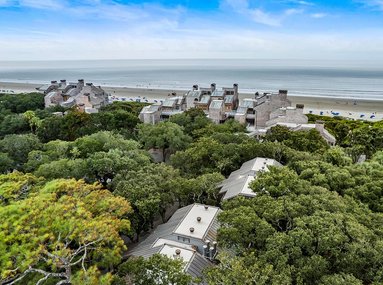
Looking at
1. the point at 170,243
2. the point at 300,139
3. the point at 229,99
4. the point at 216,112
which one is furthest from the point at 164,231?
the point at 229,99

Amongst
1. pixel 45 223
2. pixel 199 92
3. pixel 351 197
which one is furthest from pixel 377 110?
pixel 45 223

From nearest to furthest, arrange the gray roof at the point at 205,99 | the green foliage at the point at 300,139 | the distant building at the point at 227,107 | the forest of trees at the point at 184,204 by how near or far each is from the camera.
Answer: the forest of trees at the point at 184,204 → the green foliage at the point at 300,139 → the distant building at the point at 227,107 → the gray roof at the point at 205,99

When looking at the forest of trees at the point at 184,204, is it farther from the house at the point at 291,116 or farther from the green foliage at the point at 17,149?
the house at the point at 291,116

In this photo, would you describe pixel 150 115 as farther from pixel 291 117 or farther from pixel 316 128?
pixel 316 128

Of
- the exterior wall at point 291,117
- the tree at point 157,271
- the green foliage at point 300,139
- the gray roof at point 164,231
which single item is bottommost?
the gray roof at point 164,231

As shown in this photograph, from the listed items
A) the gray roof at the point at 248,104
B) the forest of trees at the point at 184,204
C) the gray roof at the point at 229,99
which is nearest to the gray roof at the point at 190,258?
the forest of trees at the point at 184,204

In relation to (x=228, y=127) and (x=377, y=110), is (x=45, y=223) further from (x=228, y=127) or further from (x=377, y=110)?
(x=377, y=110)

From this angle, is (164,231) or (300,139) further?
(300,139)
